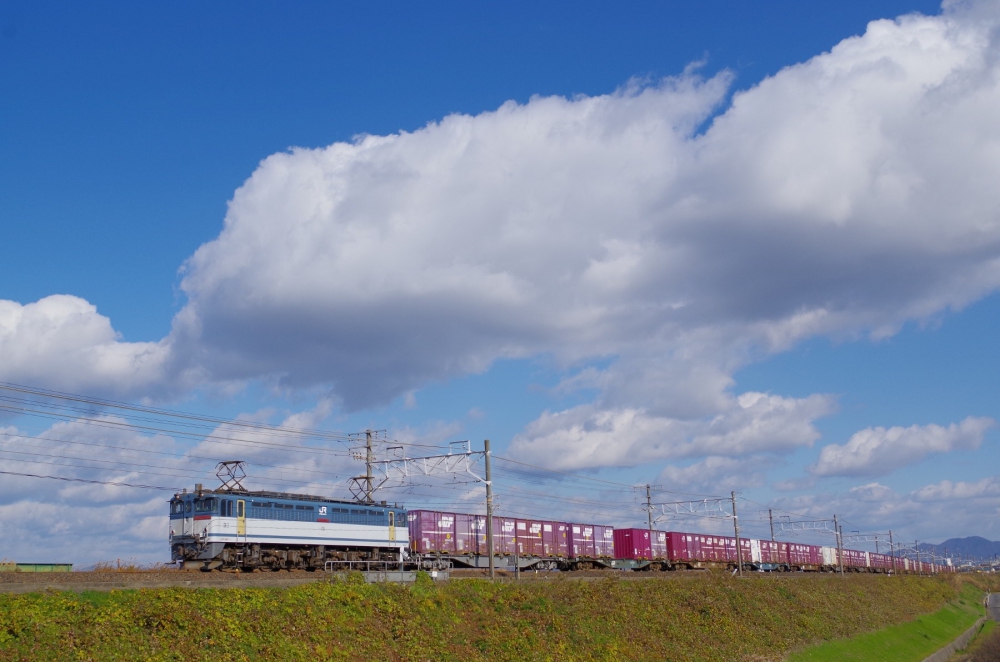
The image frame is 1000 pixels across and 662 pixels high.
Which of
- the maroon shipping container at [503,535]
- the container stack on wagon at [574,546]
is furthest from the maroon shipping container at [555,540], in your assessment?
the maroon shipping container at [503,535]

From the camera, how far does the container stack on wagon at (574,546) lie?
184 feet

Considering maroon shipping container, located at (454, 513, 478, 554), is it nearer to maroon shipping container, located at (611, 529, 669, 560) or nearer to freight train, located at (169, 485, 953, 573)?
freight train, located at (169, 485, 953, 573)

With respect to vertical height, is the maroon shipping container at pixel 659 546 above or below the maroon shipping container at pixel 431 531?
below

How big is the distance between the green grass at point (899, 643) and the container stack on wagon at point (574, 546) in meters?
16.6

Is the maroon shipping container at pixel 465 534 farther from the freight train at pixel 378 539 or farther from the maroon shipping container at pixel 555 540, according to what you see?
the maroon shipping container at pixel 555 540

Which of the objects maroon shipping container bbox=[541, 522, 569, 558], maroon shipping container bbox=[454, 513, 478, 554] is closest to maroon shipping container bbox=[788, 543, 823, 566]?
maroon shipping container bbox=[541, 522, 569, 558]

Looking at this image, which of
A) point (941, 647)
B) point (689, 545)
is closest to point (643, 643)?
point (941, 647)

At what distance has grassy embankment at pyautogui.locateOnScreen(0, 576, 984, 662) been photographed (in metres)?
19.1

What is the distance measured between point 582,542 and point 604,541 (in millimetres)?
4151

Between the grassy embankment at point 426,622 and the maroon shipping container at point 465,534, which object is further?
the maroon shipping container at point 465,534

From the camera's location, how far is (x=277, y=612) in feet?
76.5

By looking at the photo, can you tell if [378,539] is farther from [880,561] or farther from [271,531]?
[880,561]

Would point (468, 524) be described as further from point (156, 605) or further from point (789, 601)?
point (156, 605)

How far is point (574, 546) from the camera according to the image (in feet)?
226
